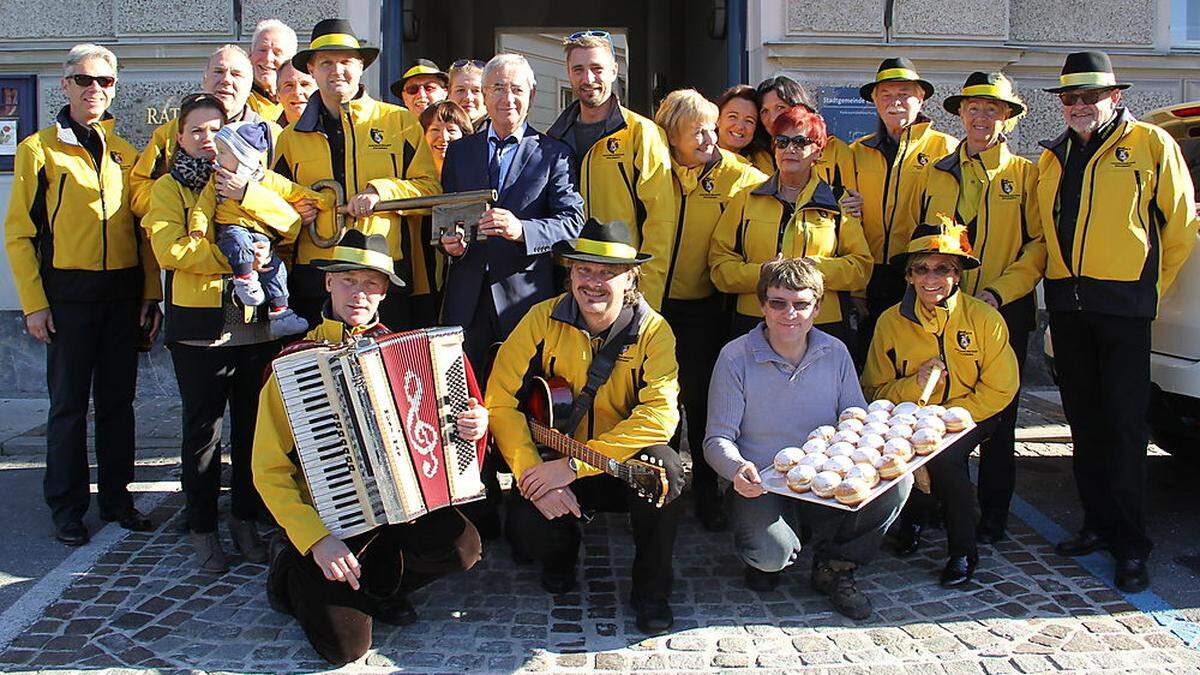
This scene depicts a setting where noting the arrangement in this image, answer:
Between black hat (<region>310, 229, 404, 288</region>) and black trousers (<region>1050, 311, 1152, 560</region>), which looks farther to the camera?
black trousers (<region>1050, 311, 1152, 560</region>)

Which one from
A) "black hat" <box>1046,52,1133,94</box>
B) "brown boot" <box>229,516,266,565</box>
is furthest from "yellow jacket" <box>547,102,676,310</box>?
"brown boot" <box>229,516,266,565</box>

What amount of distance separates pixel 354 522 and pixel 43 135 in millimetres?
2642

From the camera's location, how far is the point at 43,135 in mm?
4566

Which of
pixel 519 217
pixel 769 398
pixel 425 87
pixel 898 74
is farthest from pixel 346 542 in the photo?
pixel 898 74

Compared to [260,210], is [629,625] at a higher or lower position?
lower

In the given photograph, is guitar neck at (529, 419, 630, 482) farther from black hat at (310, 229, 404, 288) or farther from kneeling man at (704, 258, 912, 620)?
black hat at (310, 229, 404, 288)

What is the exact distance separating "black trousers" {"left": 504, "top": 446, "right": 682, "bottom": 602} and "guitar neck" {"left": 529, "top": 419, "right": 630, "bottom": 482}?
0.21 m

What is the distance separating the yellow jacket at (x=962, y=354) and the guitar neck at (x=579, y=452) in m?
1.35

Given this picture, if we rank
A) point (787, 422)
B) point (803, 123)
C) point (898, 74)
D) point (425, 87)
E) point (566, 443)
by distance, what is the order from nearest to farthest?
1. point (566, 443)
2. point (787, 422)
3. point (803, 123)
4. point (898, 74)
5. point (425, 87)

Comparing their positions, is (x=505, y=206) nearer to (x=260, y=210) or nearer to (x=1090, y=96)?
(x=260, y=210)

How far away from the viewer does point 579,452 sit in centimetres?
365

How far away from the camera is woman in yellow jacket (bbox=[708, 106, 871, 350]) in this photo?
4480 millimetres

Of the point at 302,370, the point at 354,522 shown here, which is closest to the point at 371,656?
the point at 354,522

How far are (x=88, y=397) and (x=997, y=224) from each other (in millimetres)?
4247
